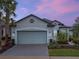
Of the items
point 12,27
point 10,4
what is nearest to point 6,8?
point 10,4

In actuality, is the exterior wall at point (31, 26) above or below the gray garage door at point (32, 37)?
above

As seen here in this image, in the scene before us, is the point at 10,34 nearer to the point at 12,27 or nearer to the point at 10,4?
the point at 12,27

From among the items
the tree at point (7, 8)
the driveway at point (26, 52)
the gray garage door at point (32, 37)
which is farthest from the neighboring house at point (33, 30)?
the driveway at point (26, 52)

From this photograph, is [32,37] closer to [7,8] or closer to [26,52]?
[7,8]

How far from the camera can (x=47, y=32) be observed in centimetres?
3947

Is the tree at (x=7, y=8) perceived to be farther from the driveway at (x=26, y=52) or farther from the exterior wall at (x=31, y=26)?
the driveway at (x=26, y=52)

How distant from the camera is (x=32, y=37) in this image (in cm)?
3959

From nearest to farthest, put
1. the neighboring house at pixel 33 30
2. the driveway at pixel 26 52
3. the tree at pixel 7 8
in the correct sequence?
the driveway at pixel 26 52 < the tree at pixel 7 8 < the neighboring house at pixel 33 30

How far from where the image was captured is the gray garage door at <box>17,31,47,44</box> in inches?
1553

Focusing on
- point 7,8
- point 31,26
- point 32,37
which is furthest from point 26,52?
point 31,26

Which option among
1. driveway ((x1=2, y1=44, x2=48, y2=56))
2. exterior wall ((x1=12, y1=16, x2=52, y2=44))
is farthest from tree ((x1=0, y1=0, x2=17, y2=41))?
driveway ((x1=2, y1=44, x2=48, y2=56))

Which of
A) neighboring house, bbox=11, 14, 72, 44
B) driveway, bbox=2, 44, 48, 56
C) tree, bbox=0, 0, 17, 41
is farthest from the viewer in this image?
neighboring house, bbox=11, 14, 72, 44

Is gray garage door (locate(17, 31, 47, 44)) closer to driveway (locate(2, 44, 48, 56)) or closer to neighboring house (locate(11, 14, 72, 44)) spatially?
neighboring house (locate(11, 14, 72, 44))

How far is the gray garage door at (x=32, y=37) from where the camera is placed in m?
39.4
